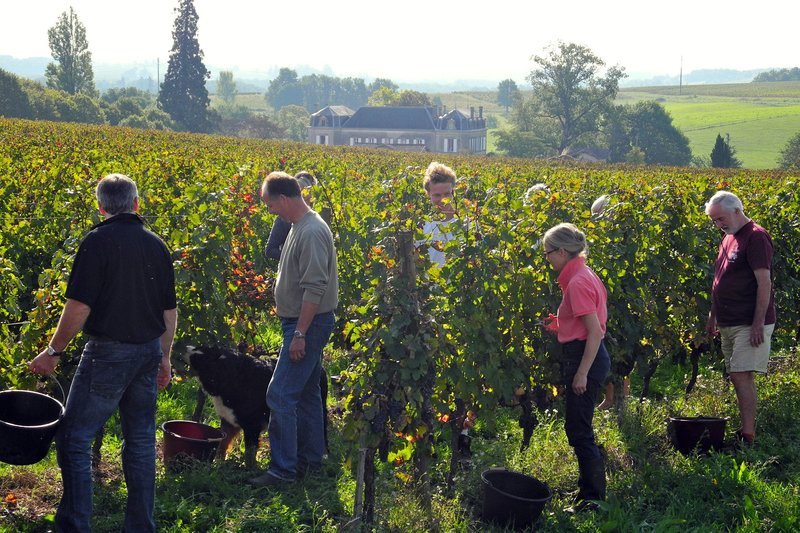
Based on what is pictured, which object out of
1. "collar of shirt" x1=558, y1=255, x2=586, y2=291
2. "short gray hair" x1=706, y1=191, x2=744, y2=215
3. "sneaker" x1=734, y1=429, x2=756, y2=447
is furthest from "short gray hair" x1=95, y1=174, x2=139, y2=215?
"sneaker" x1=734, y1=429, x2=756, y2=447

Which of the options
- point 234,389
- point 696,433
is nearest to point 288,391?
point 234,389

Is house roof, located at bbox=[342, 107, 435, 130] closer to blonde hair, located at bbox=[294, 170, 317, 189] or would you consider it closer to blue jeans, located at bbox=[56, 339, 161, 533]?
blonde hair, located at bbox=[294, 170, 317, 189]

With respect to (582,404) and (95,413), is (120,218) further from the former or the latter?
(582,404)

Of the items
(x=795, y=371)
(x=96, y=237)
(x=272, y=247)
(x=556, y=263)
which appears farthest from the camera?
(x=795, y=371)

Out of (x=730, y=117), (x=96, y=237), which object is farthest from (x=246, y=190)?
(x=730, y=117)

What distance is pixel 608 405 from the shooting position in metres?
7.83

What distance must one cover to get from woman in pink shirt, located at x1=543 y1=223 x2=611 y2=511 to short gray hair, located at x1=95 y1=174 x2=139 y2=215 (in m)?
2.51

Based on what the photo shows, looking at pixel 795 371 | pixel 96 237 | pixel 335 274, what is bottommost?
pixel 795 371

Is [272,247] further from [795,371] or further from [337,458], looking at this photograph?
[795,371]

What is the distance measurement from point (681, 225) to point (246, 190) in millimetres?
4749

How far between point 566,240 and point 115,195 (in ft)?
8.72

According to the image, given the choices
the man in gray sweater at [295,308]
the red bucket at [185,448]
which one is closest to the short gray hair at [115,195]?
the man in gray sweater at [295,308]

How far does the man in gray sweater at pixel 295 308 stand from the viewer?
528cm

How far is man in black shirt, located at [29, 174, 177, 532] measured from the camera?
13.4 feet
